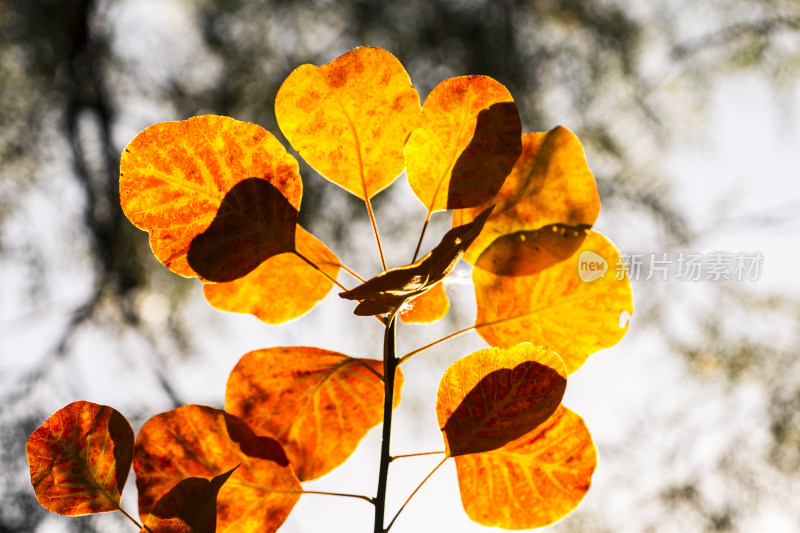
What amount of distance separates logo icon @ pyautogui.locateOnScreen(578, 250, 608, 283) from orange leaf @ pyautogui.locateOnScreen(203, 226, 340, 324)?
0.29 ft

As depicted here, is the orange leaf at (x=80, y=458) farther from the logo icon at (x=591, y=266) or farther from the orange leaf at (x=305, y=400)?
the logo icon at (x=591, y=266)

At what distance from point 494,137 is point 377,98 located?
0.04 m

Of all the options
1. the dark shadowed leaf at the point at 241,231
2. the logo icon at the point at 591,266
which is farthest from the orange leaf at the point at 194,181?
the logo icon at the point at 591,266

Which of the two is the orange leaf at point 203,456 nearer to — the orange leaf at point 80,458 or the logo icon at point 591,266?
the orange leaf at point 80,458

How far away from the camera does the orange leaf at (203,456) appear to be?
20 cm

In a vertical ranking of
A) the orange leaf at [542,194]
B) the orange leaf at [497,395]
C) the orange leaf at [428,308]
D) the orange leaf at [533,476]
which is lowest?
the orange leaf at [533,476]

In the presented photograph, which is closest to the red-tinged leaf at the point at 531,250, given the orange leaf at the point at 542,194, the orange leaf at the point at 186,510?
the orange leaf at the point at 542,194

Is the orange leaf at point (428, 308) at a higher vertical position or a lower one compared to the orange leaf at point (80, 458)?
lower

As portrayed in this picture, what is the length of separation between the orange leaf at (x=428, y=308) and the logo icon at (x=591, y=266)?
0.06 meters

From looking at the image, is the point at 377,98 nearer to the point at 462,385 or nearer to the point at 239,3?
the point at 462,385

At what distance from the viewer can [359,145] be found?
213mm

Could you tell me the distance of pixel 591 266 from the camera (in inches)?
8.1

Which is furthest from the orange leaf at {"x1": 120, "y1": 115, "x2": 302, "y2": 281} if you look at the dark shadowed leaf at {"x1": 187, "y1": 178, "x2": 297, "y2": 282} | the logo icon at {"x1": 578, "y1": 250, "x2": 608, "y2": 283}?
the logo icon at {"x1": 578, "y1": 250, "x2": 608, "y2": 283}

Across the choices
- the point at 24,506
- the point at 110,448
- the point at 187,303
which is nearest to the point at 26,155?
the point at 187,303
